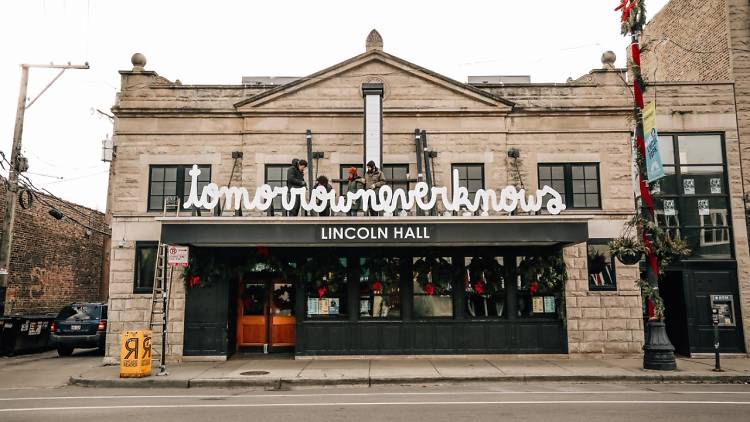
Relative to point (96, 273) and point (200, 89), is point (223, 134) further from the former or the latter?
point (96, 273)

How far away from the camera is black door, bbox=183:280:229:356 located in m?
16.2

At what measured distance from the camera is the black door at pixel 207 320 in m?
16.2

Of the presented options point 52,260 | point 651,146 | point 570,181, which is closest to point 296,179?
point 570,181

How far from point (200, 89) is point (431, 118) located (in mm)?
6938

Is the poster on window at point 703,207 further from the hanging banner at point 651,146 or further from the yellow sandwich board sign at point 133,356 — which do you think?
the yellow sandwich board sign at point 133,356

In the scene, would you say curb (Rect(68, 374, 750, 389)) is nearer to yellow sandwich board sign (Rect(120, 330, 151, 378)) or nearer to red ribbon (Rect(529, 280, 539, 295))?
yellow sandwich board sign (Rect(120, 330, 151, 378))

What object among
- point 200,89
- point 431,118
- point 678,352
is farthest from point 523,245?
point 200,89

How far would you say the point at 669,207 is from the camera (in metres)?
17.4


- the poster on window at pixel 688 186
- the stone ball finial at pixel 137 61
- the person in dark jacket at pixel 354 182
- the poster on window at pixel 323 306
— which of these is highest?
the stone ball finial at pixel 137 61

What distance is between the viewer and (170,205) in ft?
55.8

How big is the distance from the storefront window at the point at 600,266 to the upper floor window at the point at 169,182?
1129 cm

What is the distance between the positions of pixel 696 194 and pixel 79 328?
19.9 meters

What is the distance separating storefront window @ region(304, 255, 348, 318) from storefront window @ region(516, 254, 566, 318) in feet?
16.4

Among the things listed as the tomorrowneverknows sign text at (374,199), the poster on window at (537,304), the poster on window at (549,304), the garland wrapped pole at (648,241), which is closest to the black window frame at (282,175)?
the tomorrowneverknows sign text at (374,199)
